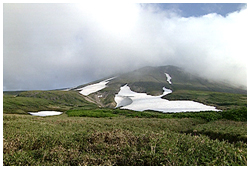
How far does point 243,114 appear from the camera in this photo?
18031 mm

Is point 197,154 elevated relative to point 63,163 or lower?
elevated

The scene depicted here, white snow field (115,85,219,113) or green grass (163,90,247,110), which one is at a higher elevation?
green grass (163,90,247,110)

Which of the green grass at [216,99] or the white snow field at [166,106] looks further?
the green grass at [216,99]

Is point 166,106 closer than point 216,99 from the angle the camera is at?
Yes

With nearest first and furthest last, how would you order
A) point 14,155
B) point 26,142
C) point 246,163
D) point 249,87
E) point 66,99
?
1. point 246,163
2. point 14,155
3. point 249,87
4. point 26,142
5. point 66,99

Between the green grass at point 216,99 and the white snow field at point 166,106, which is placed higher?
the green grass at point 216,99

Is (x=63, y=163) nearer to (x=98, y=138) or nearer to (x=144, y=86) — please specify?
(x=98, y=138)

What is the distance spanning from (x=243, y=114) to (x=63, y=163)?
19.5 metres

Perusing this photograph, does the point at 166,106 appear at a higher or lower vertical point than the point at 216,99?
lower

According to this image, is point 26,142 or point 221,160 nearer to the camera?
point 221,160

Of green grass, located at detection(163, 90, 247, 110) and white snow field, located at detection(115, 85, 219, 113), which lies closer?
white snow field, located at detection(115, 85, 219, 113)

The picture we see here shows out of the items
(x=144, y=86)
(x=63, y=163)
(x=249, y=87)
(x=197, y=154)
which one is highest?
(x=144, y=86)

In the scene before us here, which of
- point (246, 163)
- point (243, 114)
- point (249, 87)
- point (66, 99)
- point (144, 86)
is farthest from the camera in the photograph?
point (144, 86)

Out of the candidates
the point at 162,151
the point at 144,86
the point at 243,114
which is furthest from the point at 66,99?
the point at 162,151
